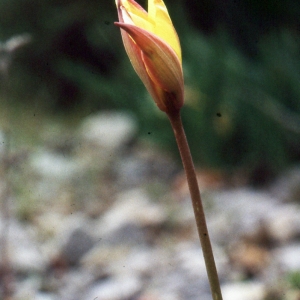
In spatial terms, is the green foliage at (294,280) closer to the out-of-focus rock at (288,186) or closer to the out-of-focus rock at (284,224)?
the out-of-focus rock at (284,224)

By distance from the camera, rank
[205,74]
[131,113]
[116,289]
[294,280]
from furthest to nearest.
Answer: [131,113], [205,74], [116,289], [294,280]

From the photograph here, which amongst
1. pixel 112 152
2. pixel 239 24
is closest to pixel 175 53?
pixel 239 24

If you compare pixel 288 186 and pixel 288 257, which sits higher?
pixel 288 186

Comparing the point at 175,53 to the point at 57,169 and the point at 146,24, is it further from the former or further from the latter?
the point at 57,169

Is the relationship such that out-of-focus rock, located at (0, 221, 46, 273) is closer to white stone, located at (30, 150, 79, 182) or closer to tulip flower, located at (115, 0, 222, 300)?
white stone, located at (30, 150, 79, 182)

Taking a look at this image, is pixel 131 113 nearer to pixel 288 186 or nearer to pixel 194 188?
pixel 288 186

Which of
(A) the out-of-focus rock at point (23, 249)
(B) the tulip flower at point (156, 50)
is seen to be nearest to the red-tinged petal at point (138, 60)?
(B) the tulip flower at point (156, 50)

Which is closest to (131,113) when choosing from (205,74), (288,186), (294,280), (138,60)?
(205,74)

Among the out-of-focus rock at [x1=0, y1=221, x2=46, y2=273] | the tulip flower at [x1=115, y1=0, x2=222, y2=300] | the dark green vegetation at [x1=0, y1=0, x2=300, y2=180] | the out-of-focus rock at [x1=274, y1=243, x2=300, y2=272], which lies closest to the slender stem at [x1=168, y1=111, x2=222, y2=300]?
the tulip flower at [x1=115, y1=0, x2=222, y2=300]
